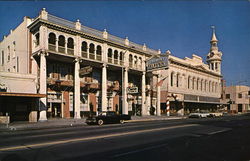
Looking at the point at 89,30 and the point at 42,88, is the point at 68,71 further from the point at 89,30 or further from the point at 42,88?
the point at 89,30

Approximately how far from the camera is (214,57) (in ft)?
238

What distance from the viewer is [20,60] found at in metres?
29.4

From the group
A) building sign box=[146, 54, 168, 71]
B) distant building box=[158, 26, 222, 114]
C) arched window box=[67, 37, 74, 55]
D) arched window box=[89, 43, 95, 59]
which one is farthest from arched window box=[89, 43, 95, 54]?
distant building box=[158, 26, 222, 114]

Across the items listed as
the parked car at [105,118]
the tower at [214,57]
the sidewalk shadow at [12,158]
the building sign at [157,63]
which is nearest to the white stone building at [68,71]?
the building sign at [157,63]

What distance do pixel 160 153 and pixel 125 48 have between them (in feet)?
95.5

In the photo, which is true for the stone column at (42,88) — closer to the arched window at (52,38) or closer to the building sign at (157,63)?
the arched window at (52,38)

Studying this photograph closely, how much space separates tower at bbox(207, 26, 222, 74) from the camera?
7188 cm

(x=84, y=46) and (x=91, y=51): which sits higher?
(x=84, y=46)

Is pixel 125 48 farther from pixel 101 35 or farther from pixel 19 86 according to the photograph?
pixel 19 86

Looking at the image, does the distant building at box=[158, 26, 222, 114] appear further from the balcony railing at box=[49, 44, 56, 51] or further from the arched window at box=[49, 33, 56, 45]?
the balcony railing at box=[49, 44, 56, 51]

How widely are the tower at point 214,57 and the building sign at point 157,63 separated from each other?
40.3 meters

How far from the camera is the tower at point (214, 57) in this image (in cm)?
7188

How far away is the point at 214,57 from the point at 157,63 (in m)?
43.8

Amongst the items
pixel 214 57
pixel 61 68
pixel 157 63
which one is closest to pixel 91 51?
pixel 61 68
